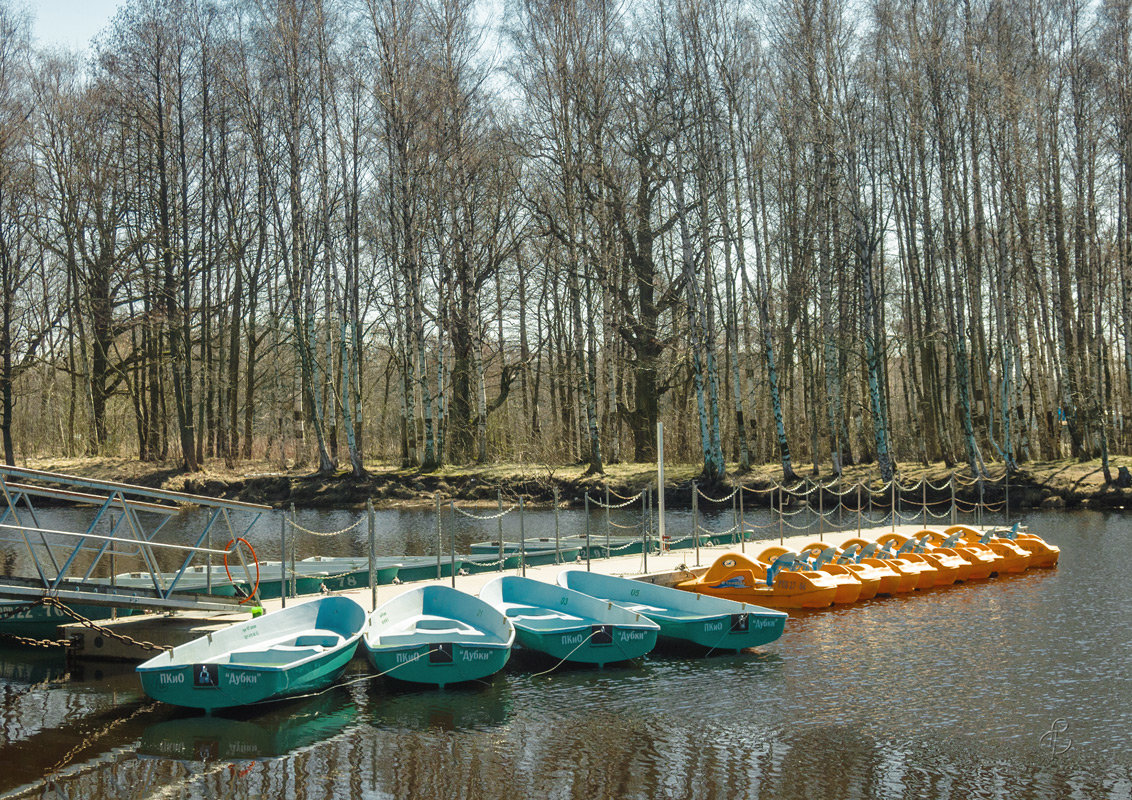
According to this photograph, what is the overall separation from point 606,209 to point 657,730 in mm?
27341

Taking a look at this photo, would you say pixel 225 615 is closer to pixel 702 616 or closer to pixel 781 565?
pixel 702 616

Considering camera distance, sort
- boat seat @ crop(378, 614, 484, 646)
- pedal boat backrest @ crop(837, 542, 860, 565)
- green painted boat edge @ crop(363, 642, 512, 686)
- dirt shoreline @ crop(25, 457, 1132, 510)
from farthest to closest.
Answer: dirt shoreline @ crop(25, 457, 1132, 510) < pedal boat backrest @ crop(837, 542, 860, 565) < boat seat @ crop(378, 614, 484, 646) < green painted boat edge @ crop(363, 642, 512, 686)

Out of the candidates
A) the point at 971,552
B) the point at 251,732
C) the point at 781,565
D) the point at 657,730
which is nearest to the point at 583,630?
the point at 657,730

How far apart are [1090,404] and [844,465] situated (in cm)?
845

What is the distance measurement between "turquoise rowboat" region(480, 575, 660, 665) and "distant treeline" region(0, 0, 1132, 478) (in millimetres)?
19370

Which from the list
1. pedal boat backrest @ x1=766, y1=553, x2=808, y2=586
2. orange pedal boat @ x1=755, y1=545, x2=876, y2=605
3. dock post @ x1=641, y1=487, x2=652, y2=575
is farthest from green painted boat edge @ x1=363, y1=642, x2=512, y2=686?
orange pedal boat @ x1=755, y1=545, x2=876, y2=605

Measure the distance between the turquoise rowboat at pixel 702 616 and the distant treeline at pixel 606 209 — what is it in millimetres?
18458

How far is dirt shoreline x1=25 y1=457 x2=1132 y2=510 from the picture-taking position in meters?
30.1

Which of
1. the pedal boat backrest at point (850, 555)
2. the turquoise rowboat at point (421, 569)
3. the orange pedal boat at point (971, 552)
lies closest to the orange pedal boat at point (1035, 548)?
the orange pedal boat at point (971, 552)

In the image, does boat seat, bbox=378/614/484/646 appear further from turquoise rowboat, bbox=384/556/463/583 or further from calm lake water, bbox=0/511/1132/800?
turquoise rowboat, bbox=384/556/463/583

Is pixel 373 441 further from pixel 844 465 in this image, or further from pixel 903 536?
pixel 903 536

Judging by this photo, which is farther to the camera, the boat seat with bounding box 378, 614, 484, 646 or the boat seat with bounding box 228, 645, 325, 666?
the boat seat with bounding box 378, 614, 484, 646

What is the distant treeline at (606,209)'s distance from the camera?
3262 centimetres

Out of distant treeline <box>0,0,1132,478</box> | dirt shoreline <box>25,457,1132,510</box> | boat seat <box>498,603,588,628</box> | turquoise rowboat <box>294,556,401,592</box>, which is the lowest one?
boat seat <box>498,603,588,628</box>
